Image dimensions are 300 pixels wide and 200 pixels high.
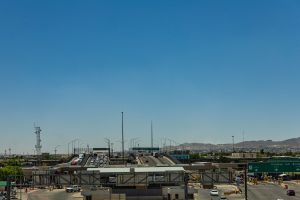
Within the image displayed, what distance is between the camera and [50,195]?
82.8 metres

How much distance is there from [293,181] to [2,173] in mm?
55808

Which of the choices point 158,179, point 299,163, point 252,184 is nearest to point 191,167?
point 252,184

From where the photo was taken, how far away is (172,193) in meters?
61.1

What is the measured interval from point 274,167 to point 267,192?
15.7 m

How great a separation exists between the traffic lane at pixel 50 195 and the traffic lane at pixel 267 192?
25849mm

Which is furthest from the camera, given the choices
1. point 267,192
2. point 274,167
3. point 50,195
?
point 274,167

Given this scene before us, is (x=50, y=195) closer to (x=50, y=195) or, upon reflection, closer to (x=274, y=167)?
(x=50, y=195)

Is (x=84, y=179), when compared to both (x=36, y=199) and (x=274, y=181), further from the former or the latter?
(x=274, y=181)

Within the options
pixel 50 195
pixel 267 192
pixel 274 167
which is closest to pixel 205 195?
pixel 267 192

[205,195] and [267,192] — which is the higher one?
[205,195]

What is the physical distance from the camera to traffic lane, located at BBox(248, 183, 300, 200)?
75.4m

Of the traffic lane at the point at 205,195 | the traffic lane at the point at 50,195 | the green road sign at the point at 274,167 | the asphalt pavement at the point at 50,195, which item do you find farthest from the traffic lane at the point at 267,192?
the traffic lane at the point at 50,195

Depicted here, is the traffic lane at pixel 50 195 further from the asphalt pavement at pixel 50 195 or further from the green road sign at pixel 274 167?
the green road sign at pixel 274 167

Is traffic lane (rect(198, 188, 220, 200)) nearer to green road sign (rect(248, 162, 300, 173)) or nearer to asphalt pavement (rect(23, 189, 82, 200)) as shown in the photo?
green road sign (rect(248, 162, 300, 173))
